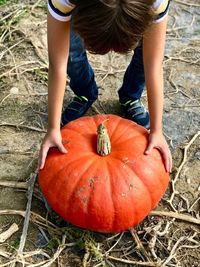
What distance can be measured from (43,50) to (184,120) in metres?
1.11

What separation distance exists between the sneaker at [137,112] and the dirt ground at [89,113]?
128 millimetres

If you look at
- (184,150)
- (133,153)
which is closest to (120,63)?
(184,150)

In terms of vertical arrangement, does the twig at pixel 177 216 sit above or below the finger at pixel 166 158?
below

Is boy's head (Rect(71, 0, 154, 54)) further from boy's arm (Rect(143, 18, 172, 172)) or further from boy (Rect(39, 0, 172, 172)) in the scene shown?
boy's arm (Rect(143, 18, 172, 172))

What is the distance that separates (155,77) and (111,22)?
0.61 metres

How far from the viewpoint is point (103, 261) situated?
88.2 inches

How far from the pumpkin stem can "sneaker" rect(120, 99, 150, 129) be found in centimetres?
66

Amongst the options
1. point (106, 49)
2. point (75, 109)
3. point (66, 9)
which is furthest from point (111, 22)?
point (75, 109)

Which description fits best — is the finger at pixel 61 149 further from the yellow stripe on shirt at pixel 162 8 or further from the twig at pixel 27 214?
the yellow stripe on shirt at pixel 162 8

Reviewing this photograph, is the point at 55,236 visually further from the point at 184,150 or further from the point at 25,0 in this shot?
the point at 25,0

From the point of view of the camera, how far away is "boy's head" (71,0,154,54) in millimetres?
1665

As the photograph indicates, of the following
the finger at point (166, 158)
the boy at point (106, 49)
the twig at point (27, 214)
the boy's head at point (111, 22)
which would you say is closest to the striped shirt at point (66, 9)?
the boy at point (106, 49)

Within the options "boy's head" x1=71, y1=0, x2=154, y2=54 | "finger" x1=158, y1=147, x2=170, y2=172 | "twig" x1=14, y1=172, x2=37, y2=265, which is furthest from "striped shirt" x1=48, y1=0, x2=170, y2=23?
"twig" x1=14, y1=172, x2=37, y2=265

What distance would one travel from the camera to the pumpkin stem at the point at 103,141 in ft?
7.24
